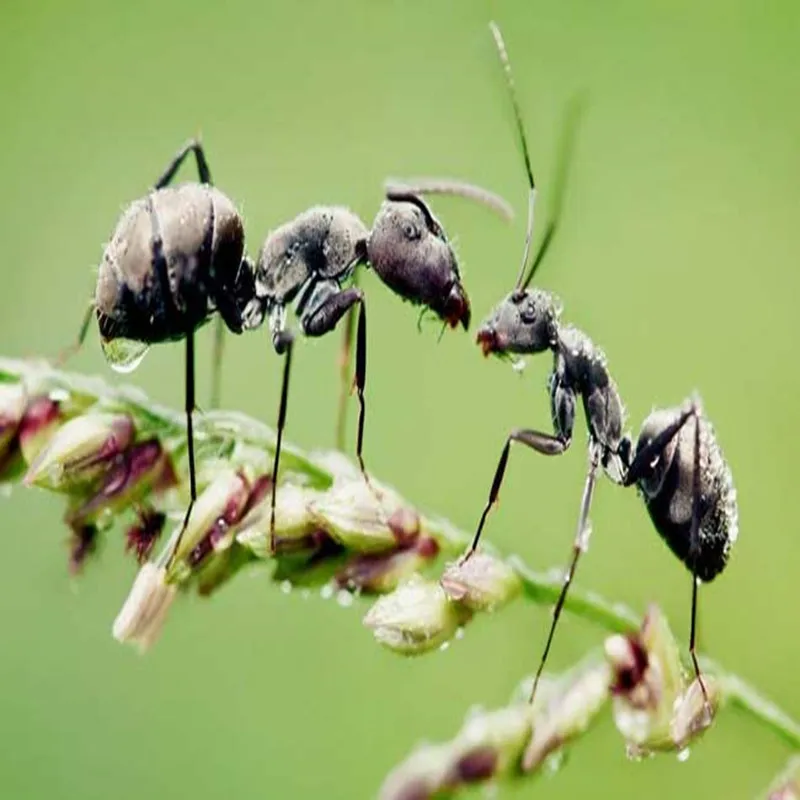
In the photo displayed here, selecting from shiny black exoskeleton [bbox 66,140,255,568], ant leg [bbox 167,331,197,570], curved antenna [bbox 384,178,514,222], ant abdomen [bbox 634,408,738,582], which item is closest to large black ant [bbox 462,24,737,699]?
ant abdomen [bbox 634,408,738,582]

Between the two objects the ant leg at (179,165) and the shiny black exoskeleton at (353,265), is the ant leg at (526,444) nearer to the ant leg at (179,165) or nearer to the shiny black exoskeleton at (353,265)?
the shiny black exoskeleton at (353,265)

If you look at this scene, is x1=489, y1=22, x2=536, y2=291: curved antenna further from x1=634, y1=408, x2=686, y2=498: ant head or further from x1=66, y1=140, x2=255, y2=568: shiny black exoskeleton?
x1=66, y1=140, x2=255, y2=568: shiny black exoskeleton

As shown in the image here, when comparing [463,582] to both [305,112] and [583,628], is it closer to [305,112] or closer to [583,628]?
[583,628]

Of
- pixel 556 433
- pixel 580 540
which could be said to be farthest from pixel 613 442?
pixel 580 540

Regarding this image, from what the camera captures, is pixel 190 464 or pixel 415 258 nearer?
pixel 190 464

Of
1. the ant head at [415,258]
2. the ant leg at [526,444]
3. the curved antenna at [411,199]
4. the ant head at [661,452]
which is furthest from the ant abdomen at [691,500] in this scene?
the curved antenna at [411,199]

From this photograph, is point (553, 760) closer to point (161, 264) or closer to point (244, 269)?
point (161, 264)
